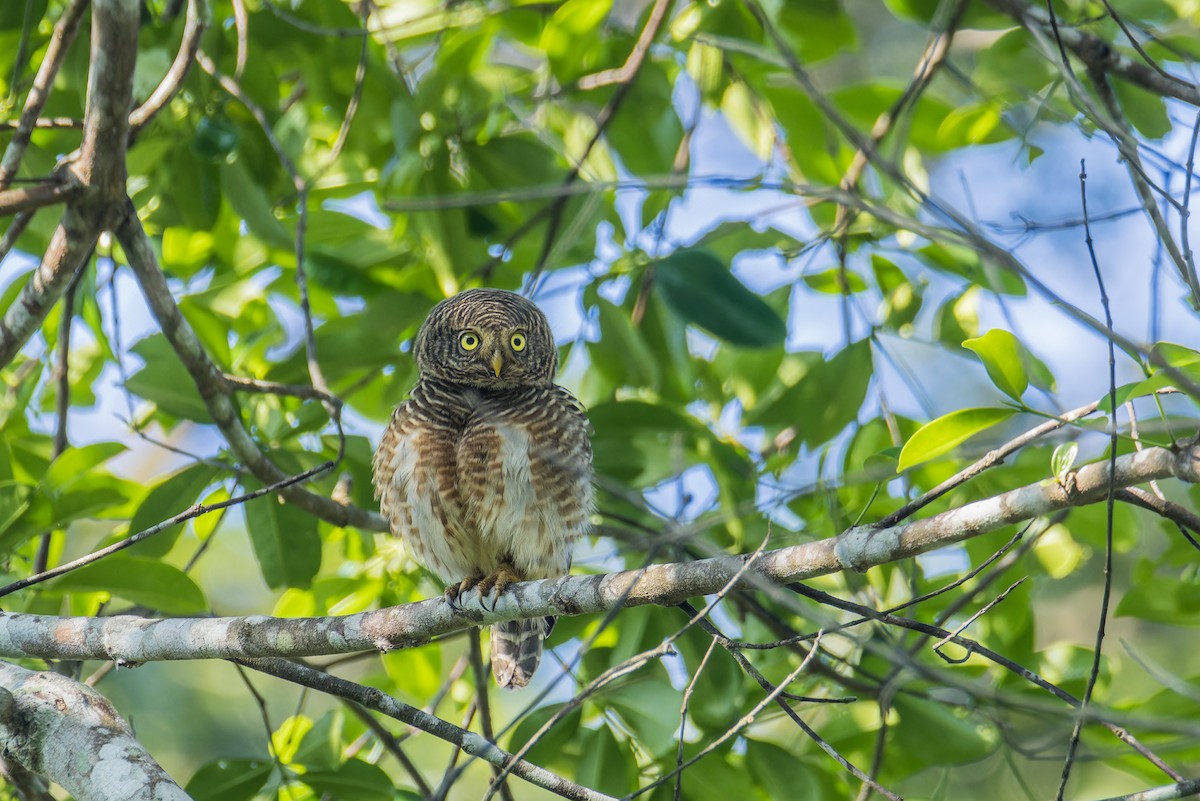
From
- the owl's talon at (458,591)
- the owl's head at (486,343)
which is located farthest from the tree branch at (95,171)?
the owl's talon at (458,591)

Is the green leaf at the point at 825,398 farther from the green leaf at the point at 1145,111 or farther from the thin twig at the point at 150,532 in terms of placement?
the thin twig at the point at 150,532

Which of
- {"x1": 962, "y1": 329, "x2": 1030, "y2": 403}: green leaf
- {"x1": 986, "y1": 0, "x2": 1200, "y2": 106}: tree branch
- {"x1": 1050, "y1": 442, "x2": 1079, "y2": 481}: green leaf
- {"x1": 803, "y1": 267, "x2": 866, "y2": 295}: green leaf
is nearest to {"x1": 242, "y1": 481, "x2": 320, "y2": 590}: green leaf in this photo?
{"x1": 803, "y1": 267, "x2": 866, "y2": 295}: green leaf

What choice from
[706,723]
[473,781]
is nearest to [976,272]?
[706,723]

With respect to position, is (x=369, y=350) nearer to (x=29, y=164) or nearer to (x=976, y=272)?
(x=29, y=164)

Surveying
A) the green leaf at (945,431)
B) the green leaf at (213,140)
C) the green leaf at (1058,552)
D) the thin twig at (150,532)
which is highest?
the green leaf at (213,140)

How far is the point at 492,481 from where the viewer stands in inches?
151

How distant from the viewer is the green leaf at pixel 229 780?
349cm

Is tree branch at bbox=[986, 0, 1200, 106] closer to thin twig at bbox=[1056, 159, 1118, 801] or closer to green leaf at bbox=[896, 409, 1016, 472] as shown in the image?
thin twig at bbox=[1056, 159, 1118, 801]

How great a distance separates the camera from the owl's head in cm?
432

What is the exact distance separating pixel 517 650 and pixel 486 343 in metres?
1.14

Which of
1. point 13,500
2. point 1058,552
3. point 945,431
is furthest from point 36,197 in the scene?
point 1058,552

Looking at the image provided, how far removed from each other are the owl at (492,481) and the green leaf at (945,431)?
57.8 inches

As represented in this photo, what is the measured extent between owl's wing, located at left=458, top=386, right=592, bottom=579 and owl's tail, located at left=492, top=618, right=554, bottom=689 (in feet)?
0.94

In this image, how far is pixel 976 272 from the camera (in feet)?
13.5
